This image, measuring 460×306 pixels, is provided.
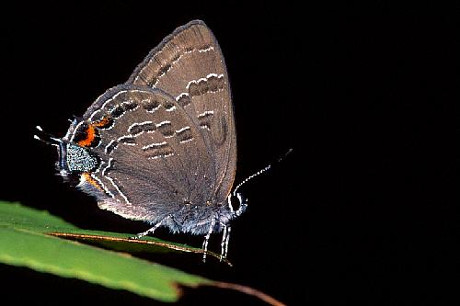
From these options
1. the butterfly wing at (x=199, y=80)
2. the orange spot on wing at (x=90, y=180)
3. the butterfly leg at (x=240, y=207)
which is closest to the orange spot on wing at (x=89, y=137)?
the orange spot on wing at (x=90, y=180)

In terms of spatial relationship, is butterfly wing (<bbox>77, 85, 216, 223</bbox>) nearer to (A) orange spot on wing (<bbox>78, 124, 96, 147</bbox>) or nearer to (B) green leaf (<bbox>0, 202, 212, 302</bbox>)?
(A) orange spot on wing (<bbox>78, 124, 96, 147</bbox>)

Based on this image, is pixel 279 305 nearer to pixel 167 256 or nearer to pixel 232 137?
pixel 167 256

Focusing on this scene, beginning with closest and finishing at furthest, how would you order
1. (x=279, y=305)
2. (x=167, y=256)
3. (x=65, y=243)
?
(x=279, y=305) < (x=65, y=243) < (x=167, y=256)

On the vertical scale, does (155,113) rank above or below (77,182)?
above

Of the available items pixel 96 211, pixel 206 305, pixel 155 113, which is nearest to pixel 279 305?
pixel 206 305

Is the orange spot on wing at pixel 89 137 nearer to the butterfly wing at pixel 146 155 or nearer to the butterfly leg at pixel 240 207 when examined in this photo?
the butterfly wing at pixel 146 155

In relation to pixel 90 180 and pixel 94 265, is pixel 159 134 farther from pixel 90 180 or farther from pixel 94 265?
pixel 94 265

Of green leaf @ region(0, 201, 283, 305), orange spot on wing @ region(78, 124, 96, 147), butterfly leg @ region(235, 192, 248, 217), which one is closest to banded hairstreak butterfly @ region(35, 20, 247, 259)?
orange spot on wing @ region(78, 124, 96, 147)

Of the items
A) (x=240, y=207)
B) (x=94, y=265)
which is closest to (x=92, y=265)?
(x=94, y=265)
